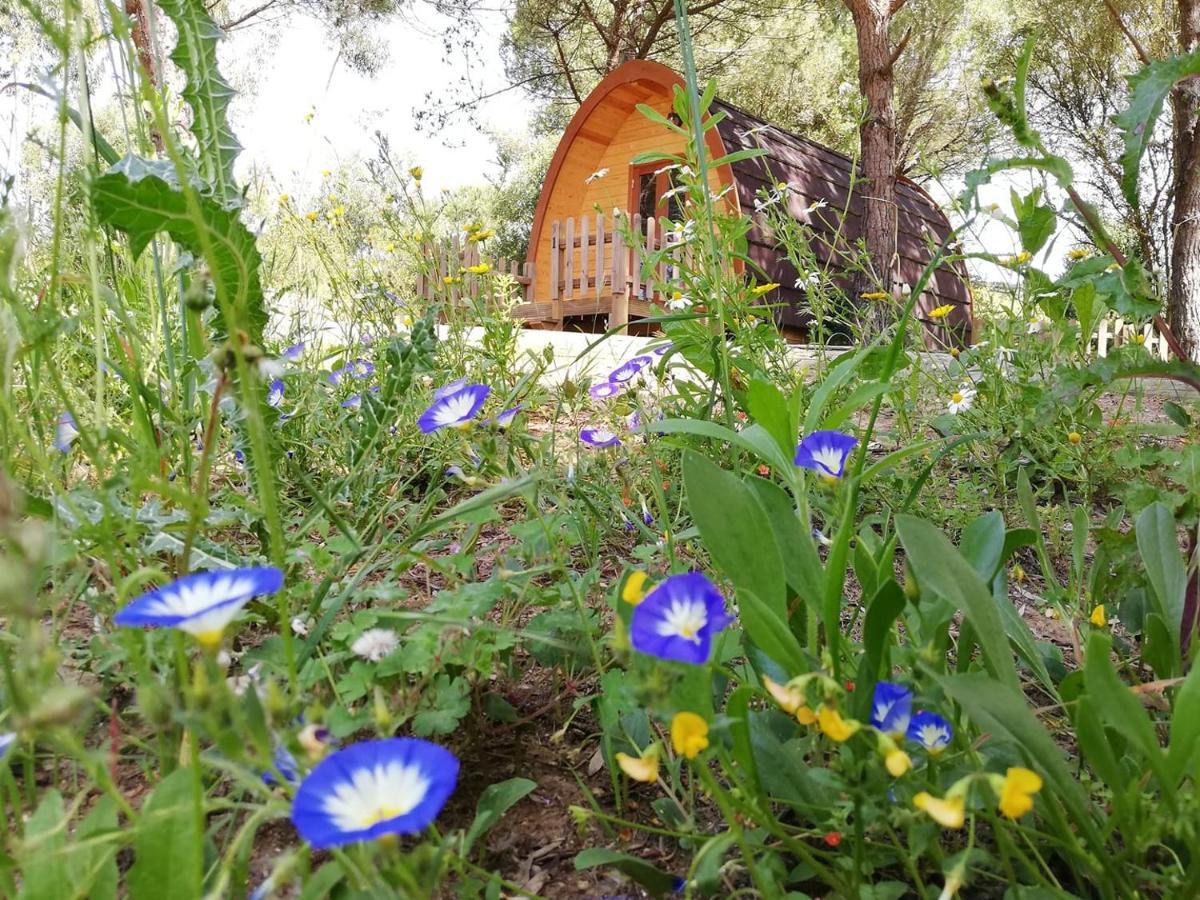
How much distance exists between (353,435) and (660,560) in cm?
61

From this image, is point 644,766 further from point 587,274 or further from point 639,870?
point 587,274

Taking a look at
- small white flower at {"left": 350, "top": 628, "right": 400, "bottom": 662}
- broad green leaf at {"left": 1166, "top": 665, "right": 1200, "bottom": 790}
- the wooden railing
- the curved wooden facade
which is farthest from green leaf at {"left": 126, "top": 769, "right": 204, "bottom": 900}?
the curved wooden facade

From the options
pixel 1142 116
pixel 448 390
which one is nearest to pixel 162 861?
pixel 448 390

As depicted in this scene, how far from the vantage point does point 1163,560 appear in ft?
2.72

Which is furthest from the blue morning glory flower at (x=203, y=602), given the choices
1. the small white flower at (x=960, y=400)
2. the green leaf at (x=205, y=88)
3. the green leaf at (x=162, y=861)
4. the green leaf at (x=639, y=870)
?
the small white flower at (x=960, y=400)

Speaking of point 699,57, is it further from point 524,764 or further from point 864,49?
point 524,764

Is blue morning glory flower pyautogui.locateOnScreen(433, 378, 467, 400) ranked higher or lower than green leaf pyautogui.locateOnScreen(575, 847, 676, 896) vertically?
higher

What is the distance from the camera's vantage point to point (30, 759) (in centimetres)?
67

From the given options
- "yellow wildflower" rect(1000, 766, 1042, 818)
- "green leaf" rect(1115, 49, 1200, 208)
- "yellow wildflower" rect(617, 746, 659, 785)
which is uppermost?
"green leaf" rect(1115, 49, 1200, 208)

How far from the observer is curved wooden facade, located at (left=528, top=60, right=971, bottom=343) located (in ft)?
23.6

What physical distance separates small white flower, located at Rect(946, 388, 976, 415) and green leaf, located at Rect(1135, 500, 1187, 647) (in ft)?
3.25

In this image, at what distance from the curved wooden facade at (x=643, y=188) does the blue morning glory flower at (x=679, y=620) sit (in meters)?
6.32

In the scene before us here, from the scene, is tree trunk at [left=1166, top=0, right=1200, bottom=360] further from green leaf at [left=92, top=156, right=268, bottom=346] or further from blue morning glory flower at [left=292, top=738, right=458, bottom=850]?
blue morning glory flower at [left=292, top=738, right=458, bottom=850]

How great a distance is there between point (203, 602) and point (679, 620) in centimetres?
29
